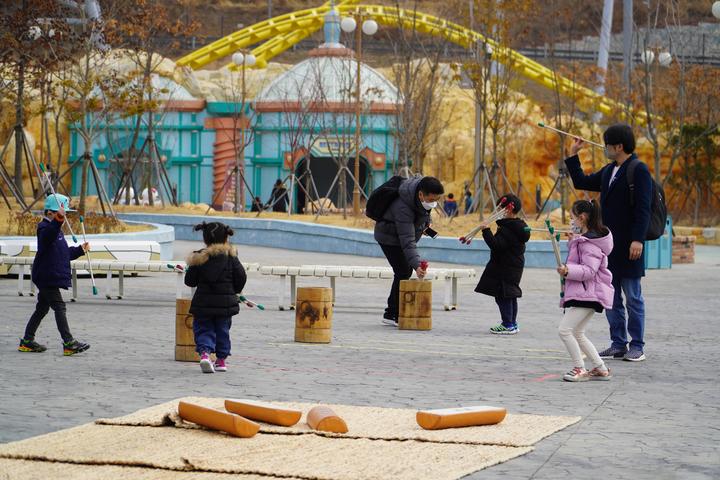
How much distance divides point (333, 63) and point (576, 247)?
41.1 m

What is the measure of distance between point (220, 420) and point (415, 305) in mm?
6551

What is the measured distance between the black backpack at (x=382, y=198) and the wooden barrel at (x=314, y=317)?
175 cm

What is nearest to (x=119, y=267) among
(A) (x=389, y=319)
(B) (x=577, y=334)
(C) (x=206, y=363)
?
(A) (x=389, y=319)

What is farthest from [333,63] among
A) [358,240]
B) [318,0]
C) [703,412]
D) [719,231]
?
[318,0]

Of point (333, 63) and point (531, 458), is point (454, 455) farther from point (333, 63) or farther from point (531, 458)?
point (333, 63)

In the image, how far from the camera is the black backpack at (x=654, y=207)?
10695 mm

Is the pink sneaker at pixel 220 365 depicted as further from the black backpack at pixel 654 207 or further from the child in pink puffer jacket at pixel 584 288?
the black backpack at pixel 654 207

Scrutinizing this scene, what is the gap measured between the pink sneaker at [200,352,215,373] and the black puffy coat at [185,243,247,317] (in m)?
0.31

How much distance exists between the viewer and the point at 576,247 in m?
9.78

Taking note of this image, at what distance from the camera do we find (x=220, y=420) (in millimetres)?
6906

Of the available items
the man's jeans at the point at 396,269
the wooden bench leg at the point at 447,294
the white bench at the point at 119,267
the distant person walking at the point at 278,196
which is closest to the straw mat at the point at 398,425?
the man's jeans at the point at 396,269

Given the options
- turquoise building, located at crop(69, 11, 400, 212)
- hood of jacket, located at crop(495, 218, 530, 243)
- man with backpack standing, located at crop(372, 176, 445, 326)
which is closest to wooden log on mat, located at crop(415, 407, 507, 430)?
man with backpack standing, located at crop(372, 176, 445, 326)

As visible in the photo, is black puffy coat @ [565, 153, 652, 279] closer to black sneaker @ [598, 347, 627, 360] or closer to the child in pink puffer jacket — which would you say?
black sneaker @ [598, 347, 627, 360]

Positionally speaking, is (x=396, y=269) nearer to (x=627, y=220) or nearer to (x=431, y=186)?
(x=431, y=186)
